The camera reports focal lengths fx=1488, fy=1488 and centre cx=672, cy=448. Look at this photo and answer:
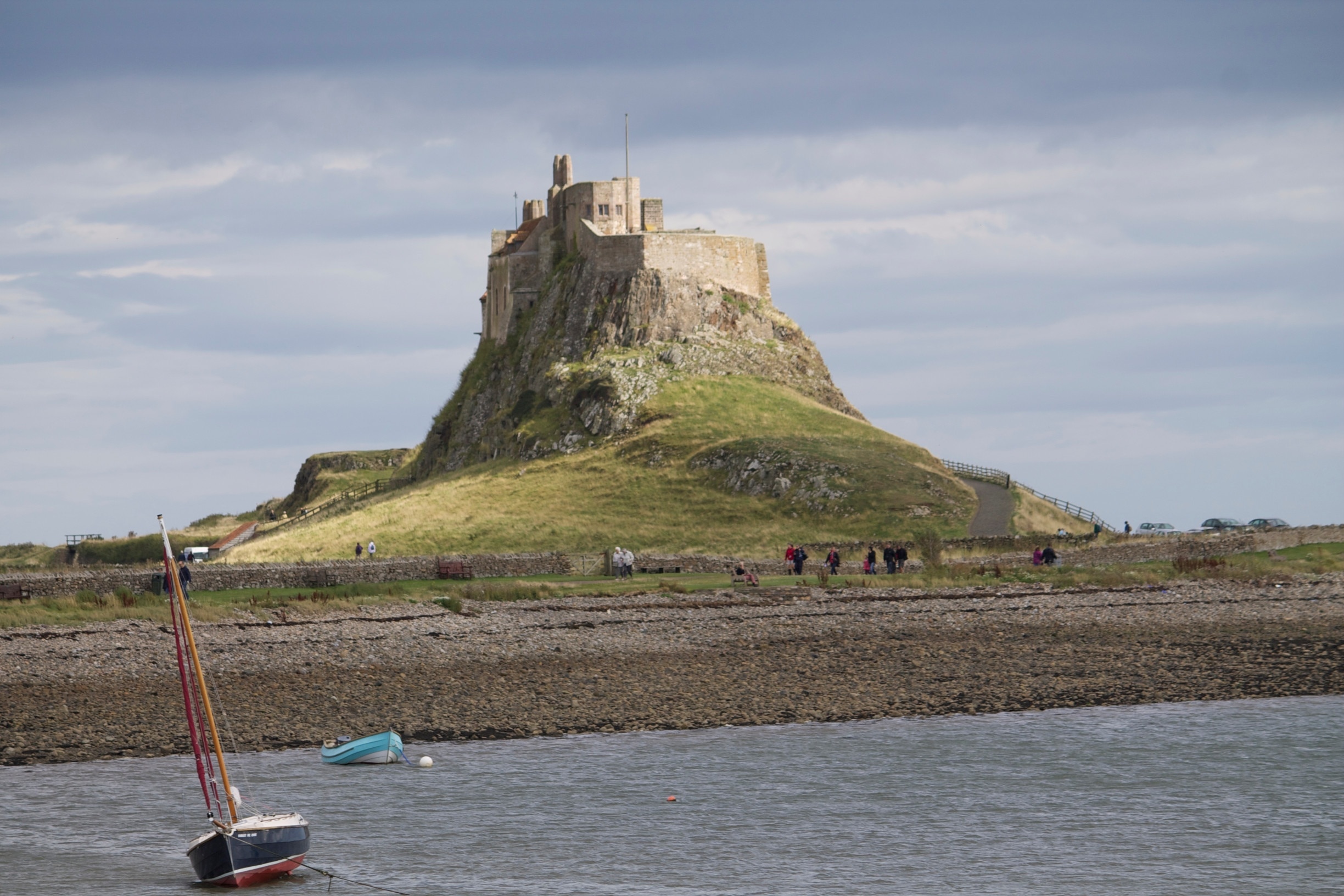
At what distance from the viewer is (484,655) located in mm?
38219

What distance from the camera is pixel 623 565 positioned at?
192 ft

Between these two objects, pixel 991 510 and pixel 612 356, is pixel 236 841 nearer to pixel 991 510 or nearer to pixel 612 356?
pixel 991 510

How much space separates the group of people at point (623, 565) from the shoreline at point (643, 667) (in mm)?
9895

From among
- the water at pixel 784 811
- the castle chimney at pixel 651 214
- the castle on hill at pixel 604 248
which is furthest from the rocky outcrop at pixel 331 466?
the water at pixel 784 811

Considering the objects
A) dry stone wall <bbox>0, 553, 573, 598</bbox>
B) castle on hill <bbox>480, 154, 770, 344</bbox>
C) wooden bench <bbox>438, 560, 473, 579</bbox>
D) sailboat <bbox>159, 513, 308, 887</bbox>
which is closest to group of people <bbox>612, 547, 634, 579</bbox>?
dry stone wall <bbox>0, 553, 573, 598</bbox>

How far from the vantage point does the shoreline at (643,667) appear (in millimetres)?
30828

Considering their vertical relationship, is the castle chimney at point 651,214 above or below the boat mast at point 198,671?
above

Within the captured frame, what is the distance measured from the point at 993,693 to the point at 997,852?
35.7 feet

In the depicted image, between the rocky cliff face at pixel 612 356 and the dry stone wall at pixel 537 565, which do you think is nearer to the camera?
the dry stone wall at pixel 537 565

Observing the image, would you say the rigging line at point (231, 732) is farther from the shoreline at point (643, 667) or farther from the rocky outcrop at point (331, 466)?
the rocky outcrop at point (331, 466)

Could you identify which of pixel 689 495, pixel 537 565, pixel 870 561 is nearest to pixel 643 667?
pixel 870 561

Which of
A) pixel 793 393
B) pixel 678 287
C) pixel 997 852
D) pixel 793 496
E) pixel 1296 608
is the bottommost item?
pixel 997 852

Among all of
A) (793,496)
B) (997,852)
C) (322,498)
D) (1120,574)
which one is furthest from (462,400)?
(997,852)

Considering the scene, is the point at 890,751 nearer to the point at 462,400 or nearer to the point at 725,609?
the point at 725,609
